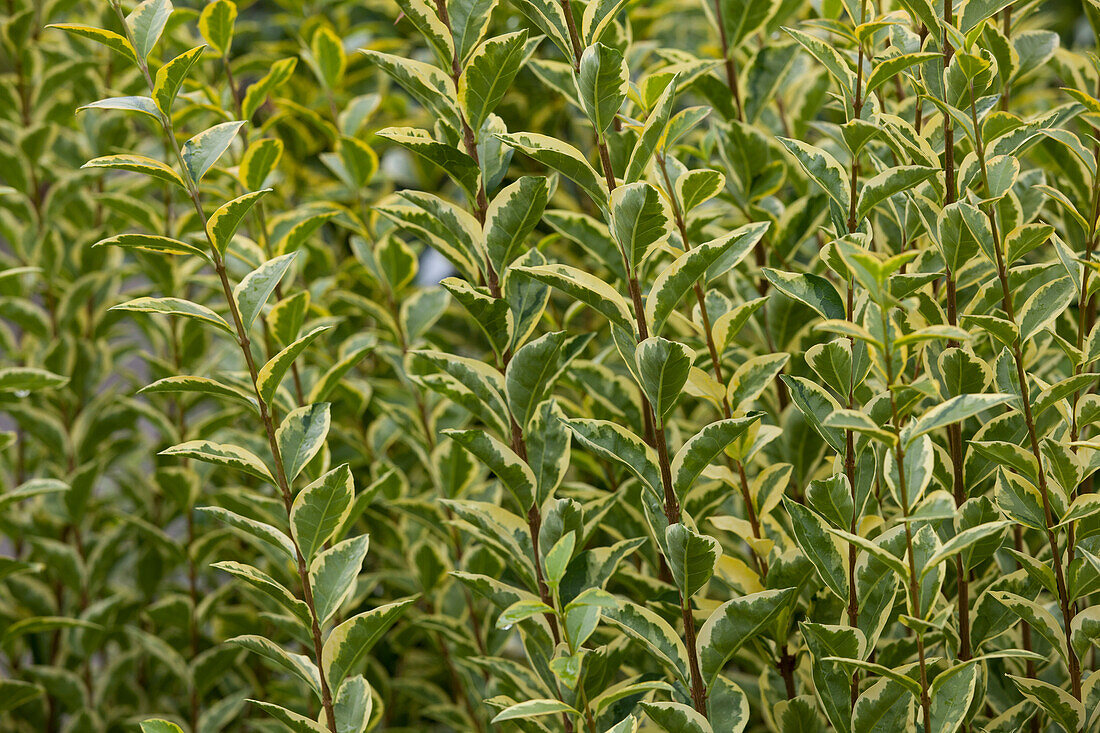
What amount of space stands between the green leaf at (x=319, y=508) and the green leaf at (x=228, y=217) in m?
0.16

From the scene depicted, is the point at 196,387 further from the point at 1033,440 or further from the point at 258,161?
the point at 1033,440

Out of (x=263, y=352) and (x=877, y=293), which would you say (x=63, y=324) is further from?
(x=877, y=293)

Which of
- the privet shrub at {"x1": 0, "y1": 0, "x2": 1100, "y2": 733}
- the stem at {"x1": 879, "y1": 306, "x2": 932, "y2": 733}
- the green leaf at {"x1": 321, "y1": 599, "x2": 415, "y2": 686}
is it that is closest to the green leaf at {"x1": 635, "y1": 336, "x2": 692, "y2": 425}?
the privet shrub at {"x1": 0, "y1": 0, "x2": 1100, "y2": 733}

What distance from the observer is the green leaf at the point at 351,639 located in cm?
58

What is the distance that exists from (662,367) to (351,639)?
0.26 meters

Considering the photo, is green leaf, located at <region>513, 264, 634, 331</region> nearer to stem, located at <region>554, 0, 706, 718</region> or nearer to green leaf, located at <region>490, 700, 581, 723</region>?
stem, located at <region>554, 0, 706, 718</region>

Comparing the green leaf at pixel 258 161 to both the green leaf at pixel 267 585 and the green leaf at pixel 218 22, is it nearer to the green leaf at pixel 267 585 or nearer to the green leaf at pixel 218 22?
the green leaf at pixel 218 22

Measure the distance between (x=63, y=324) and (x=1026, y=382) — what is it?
98cm

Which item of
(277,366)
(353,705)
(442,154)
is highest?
(442,154)

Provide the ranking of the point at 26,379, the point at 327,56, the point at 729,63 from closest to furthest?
1. the point at 26,379
2. the point at 729,63
3. the point at 327,56

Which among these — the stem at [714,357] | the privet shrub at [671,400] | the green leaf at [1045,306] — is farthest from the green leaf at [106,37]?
the green leaf at [1045,306]

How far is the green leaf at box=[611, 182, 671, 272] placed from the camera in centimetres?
51

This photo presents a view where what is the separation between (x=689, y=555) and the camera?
54 centimetres

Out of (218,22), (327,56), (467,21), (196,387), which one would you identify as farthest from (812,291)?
(327,56)
